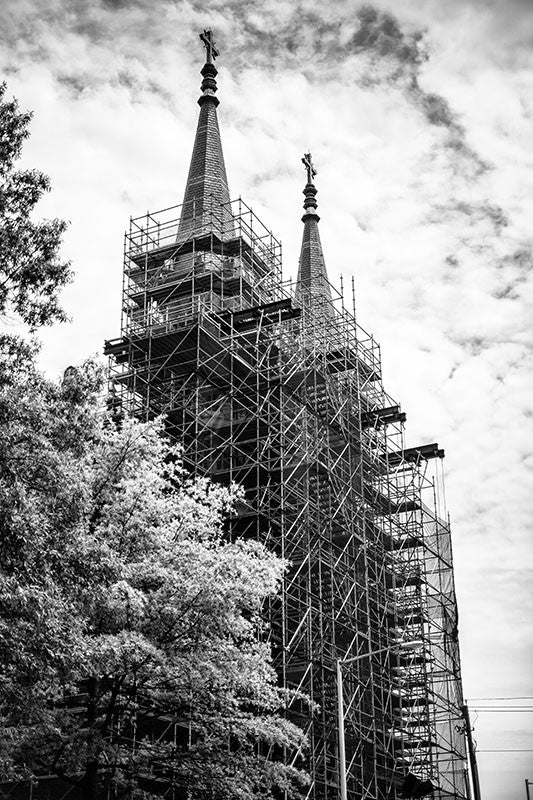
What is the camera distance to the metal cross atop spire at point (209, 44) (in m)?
66.1

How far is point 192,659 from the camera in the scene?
2719cm

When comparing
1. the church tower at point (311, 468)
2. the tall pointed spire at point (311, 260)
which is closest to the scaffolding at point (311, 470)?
the church tower at point (311, 468)

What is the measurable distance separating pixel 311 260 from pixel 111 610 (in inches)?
1964

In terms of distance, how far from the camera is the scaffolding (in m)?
43.0

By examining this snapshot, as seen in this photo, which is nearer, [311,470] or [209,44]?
[311,470]

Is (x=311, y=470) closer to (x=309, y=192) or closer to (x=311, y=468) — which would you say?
(x=311, y=468)

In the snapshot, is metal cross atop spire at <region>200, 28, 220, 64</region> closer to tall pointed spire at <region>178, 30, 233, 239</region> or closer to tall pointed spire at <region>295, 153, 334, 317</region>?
tall pointed spire at <region>178, 30, 233, 239</region>

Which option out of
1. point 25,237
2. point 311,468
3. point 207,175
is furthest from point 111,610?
point 207,175

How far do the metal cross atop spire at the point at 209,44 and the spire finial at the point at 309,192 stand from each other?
1511 cm

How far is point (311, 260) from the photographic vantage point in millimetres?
73375

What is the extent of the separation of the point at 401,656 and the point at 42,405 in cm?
3640

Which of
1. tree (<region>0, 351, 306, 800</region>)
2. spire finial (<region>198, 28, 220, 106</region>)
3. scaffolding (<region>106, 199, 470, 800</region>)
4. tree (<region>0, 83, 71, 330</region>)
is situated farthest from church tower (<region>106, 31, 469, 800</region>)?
tree (<region>0, 83, 71, 330</region>)

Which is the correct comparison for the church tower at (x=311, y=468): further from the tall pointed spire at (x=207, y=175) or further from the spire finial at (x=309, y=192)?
the spire finial at (x=309, y=192)

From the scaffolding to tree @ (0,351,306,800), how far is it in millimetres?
10019
